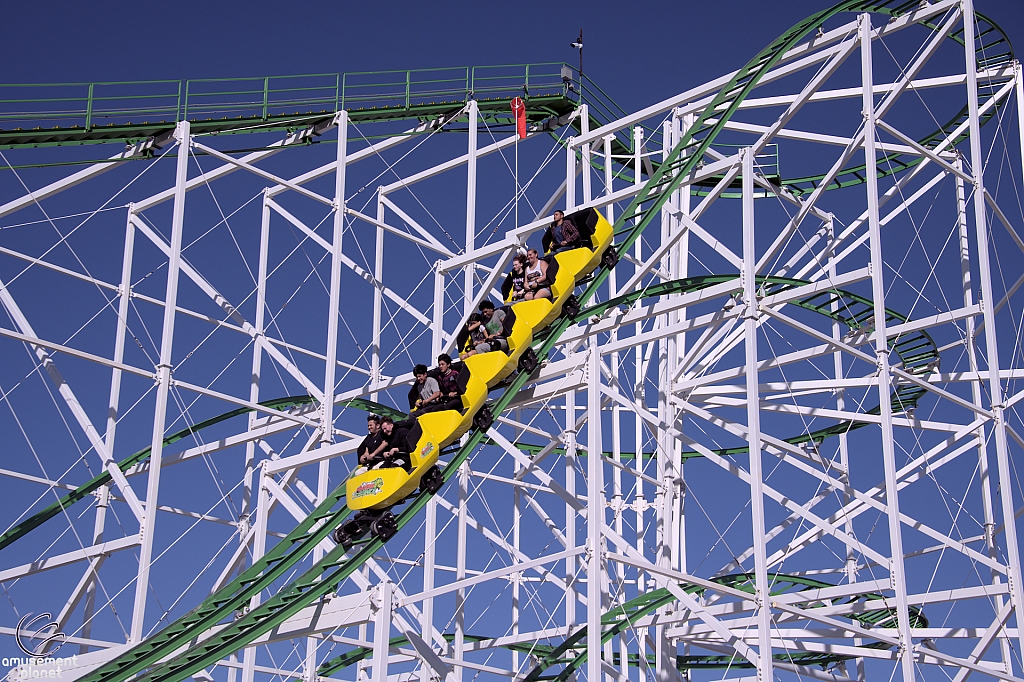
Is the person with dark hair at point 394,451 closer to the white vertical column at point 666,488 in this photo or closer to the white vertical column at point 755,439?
the white vertical column at point 755,439

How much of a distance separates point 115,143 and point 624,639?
29.8ft

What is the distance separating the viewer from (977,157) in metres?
14.2

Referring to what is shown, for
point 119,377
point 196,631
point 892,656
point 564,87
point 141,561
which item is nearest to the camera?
point 196,631

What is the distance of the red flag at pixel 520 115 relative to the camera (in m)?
19.5

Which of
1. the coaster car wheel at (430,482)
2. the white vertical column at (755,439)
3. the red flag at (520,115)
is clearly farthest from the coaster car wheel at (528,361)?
the red flag at (520,115)

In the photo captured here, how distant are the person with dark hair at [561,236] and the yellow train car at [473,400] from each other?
85 millimetres

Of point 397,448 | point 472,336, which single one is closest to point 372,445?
point 397,448

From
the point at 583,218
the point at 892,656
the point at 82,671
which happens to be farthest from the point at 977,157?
the point at 82,671

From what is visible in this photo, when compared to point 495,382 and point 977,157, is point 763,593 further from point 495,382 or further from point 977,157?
point 977,157

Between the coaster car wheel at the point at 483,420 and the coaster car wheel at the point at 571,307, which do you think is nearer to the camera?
the coaster car wheel at the point at 483,420

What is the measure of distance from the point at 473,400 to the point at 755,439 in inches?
111

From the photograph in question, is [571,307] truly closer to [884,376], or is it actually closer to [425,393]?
[425,393]

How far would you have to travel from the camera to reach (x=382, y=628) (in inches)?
431

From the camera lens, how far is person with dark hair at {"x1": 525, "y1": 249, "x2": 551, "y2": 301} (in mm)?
14688
